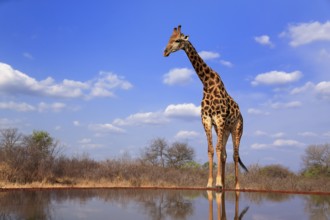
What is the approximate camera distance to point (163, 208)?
7.01m

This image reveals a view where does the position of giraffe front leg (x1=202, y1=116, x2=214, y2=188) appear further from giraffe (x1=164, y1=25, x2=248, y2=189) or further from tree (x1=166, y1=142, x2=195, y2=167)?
tree (x1=166, y1=142, x2=195, y2=167)

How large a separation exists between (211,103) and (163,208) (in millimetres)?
3812

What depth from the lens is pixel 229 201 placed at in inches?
319

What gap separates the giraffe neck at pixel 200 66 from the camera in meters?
10.3

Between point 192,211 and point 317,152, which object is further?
point 317,152

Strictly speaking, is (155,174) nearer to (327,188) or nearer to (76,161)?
(76,161)

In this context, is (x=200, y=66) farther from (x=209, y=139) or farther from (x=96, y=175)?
(x=96, y=175)

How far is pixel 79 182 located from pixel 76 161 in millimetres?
2587

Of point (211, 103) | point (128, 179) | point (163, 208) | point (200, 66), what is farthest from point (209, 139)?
point (128, 179)

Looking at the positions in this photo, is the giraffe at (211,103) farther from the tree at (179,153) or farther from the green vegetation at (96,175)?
the tree at (179,153)

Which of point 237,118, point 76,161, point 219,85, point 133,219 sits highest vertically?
point 219,85

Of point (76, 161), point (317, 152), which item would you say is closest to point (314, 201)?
point (76, 161)

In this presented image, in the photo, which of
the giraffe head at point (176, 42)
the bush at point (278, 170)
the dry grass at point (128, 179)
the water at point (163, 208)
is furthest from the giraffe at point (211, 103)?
the bush at point (278, 170)

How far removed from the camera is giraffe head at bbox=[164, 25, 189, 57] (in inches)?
384
